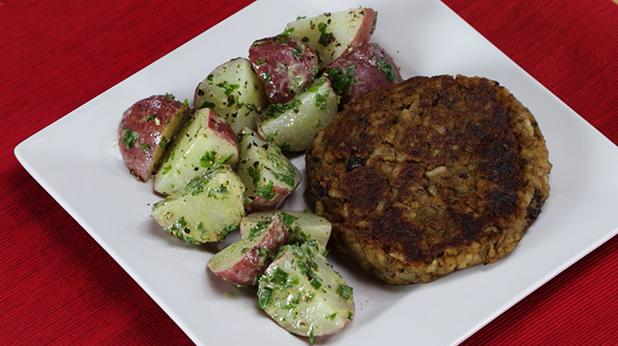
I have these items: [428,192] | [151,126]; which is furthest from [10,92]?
[428,192]

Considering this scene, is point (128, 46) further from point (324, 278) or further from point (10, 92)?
point (324, 278)

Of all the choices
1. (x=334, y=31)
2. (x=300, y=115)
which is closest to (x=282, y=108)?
(x=300, y=115)

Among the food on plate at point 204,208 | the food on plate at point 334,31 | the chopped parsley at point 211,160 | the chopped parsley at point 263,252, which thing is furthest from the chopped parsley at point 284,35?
the chopped parsley at point 263,252

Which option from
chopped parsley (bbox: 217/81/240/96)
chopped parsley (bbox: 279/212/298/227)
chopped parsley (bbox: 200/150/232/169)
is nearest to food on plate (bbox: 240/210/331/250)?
chopped parsley (bbox: 279/212/298/227)

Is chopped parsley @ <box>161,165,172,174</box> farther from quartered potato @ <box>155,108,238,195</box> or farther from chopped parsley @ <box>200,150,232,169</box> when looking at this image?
chopped parsley @ <box>200,150,232,169</box>

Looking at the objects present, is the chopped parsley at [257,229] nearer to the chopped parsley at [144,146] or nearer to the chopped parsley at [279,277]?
the chopped parsley at [279,277]

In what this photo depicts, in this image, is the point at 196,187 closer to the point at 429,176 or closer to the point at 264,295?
the point at 264,295

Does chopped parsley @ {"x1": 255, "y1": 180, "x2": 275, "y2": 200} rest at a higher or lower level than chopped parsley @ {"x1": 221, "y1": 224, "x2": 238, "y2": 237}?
higher
